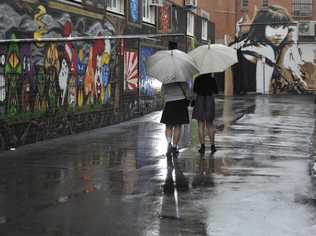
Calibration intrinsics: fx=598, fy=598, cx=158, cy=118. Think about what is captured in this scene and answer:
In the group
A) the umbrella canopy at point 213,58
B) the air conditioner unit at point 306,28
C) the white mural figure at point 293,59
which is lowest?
the umbrella canopy at point 213,58

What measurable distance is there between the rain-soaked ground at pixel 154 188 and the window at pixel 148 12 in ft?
26.5

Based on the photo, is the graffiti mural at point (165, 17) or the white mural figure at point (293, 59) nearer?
the graffiti mural at point (165, 17)

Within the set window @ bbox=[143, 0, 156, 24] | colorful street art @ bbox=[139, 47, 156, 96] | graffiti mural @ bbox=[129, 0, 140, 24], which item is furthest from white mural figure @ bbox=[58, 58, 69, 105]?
window @ bbox=[143, 0, 156, 24]

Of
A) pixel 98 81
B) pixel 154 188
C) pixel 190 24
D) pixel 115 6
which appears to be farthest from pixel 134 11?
pixel 154 188

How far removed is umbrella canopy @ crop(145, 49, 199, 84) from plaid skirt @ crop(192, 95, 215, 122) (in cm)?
74

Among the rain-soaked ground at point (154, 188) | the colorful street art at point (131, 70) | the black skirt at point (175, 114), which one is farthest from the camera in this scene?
the colorful street art at point (131, 70)

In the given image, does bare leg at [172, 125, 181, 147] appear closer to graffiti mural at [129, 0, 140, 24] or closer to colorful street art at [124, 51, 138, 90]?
colorful street art at [124, 51, 138, 90]

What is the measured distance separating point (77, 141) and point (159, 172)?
3808mm

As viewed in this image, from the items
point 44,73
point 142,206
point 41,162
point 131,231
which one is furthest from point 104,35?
point 131,231

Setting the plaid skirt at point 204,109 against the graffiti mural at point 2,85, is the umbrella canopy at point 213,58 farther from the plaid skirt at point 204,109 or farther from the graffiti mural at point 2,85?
the graffiti mural at point 2,85

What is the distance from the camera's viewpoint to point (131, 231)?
5.87 meters

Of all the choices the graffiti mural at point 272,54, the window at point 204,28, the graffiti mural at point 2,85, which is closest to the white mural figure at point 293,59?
the graffiti mural at point 272,54

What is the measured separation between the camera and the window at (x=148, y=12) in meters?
20.2

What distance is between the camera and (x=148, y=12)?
20.6 meters
